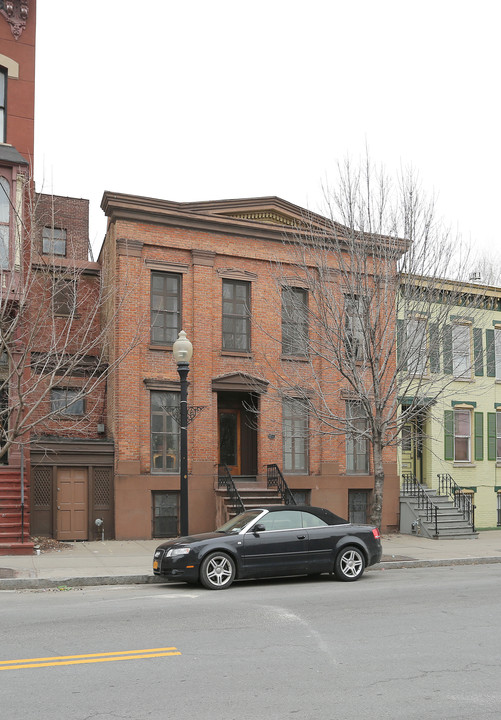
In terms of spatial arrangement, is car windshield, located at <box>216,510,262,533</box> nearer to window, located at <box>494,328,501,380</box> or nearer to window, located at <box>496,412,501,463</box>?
window, located at <box>496,412,501,463</box>

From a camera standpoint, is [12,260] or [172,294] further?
[172,294]

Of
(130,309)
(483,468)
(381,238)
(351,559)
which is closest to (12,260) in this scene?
(130,309)

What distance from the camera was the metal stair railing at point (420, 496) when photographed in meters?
22.0

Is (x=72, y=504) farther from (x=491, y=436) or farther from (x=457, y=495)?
(x=491, y=436)

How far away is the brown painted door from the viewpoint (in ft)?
62.8

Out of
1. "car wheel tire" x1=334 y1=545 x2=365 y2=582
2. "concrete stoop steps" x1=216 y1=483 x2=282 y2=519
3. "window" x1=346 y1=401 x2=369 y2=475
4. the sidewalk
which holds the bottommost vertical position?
the sidewalk

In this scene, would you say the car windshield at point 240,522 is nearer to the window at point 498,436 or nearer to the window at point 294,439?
the window at point 294,439

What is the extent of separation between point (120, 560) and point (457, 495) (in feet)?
41.4

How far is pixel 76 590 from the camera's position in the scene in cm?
1269

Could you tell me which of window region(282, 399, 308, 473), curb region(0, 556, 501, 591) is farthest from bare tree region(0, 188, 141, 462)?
window region(282, 399, 308, 473)

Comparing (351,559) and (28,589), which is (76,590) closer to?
(28,589)

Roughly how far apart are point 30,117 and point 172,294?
20.1ft

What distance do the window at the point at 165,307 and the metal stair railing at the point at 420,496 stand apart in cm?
883

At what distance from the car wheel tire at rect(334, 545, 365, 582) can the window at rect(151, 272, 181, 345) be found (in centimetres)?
932
